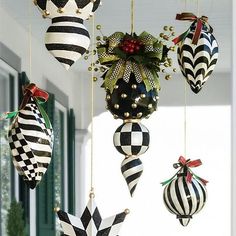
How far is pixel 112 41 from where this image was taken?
1.15 metres

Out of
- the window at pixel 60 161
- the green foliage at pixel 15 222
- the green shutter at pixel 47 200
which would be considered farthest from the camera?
the window at pixel 60 161

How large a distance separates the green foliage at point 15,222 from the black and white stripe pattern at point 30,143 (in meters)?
2.10

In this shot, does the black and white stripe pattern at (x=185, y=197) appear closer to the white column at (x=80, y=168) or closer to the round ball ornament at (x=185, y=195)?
the round ball ornament at (x=185, y=195)

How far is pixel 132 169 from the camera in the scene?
112cm

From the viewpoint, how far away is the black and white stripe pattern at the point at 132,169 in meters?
1.12

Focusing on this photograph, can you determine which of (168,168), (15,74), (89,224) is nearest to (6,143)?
(15,74)

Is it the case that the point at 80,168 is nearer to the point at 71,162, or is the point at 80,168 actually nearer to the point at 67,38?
the point at 71,162

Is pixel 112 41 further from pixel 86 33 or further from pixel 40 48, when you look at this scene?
pixel 40 48

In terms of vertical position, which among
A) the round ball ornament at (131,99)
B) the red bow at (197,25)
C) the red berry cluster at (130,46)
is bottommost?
the round ball ornament at (131,99)

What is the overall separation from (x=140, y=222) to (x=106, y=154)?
1.15ft

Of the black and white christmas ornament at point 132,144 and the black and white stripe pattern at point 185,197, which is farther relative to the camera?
the black and white stripe pattern at point 185,197

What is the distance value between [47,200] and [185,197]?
2.49 meters

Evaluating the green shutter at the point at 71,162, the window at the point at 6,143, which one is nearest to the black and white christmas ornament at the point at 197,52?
the window at the point at 6,143

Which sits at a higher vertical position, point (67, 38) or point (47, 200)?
point (67, 38)
